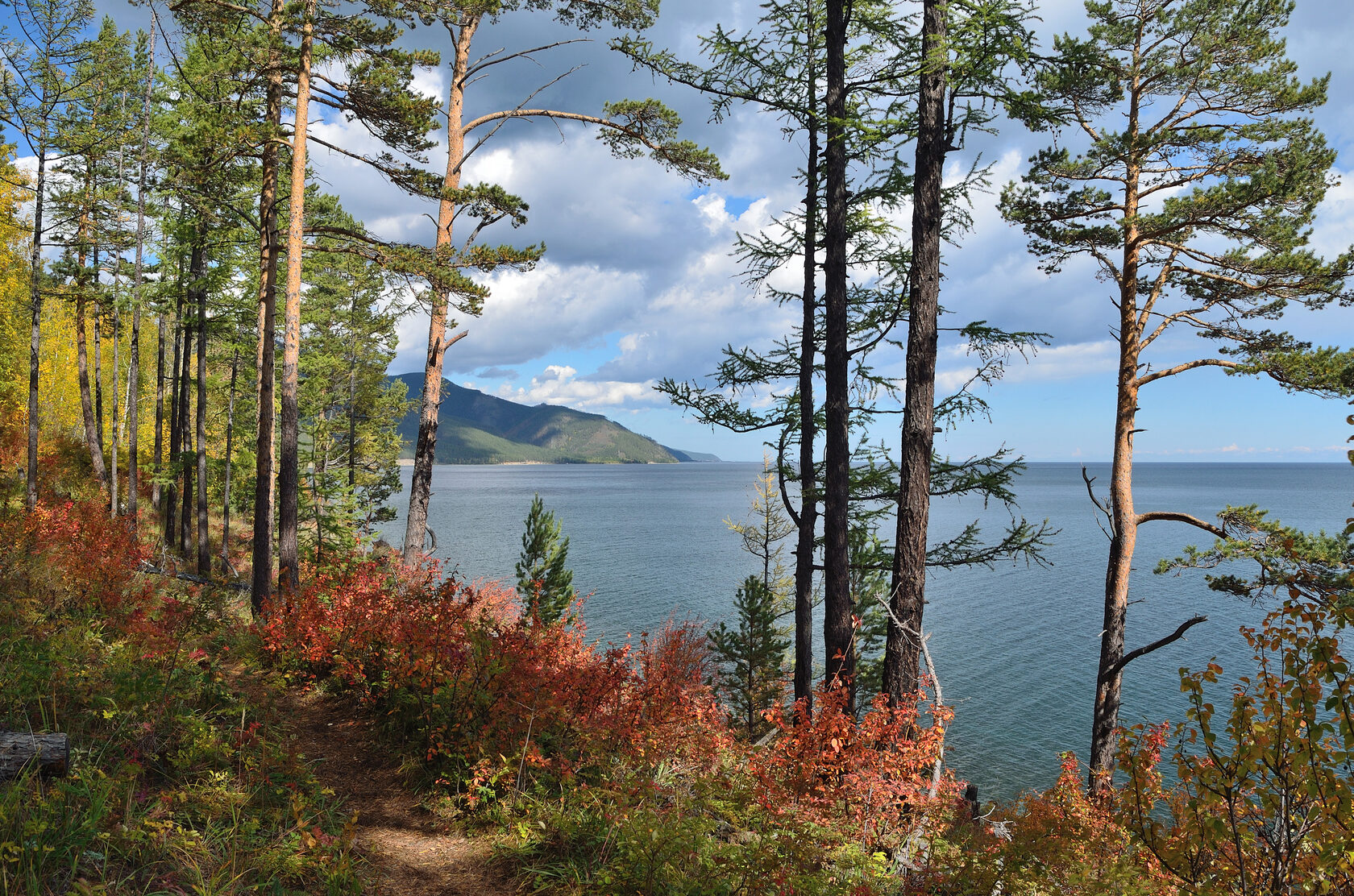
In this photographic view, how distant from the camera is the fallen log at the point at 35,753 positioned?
390 centimetres

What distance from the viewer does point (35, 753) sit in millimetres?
3967


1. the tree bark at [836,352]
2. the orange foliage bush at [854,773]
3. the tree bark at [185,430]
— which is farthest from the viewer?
the tree bark at [185,430]

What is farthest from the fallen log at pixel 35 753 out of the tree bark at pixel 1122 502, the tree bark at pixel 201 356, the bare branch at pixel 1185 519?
the tree bark at pixel 201 356

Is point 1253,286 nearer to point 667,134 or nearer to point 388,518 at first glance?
point 667,134

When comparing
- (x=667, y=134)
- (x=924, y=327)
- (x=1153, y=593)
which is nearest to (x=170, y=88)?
(x=667, y=134)

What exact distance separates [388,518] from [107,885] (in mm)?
27022

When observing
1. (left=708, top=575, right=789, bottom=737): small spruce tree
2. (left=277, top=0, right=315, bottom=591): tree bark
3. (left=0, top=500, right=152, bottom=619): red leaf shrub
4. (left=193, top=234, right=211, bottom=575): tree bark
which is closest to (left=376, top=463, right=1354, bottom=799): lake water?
(left=277, top=0, right=315, bottom=591): tree bark

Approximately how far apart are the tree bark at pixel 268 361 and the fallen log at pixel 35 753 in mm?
7238

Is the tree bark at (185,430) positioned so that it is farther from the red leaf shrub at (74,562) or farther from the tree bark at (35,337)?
the red leaf shrub at (74,562)

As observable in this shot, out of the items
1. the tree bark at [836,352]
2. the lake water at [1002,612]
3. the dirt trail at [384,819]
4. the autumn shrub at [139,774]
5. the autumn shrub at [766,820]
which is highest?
the tree bark at [836,352]

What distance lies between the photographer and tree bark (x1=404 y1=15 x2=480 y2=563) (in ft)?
36.0

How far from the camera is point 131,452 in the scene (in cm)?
1720

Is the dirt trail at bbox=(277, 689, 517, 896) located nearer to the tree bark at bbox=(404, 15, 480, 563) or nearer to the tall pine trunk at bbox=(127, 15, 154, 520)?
the tree bark at bbox=(404, 15, 480, 563)

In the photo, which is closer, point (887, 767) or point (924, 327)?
point (887, 767)
